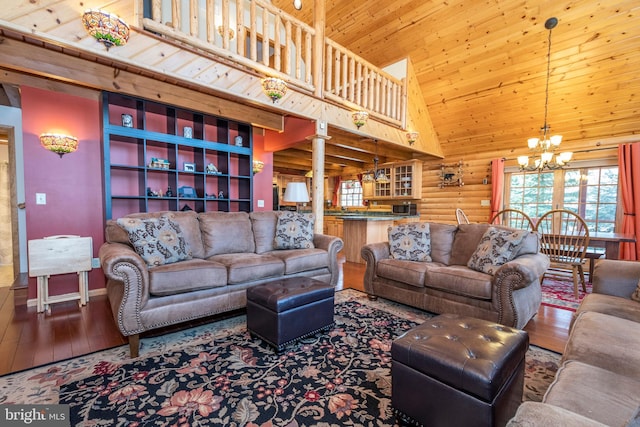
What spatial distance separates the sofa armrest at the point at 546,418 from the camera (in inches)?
25.1

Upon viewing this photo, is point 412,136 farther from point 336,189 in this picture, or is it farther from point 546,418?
point 546,418

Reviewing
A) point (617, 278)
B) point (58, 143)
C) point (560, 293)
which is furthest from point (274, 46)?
point (560, 293)

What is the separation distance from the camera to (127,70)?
3.02 metres

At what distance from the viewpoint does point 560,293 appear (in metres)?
3.49

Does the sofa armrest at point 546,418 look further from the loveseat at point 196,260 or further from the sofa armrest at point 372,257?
the sofa armrest at point 372,257

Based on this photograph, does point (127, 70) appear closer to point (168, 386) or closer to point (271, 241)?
point (271, 241)

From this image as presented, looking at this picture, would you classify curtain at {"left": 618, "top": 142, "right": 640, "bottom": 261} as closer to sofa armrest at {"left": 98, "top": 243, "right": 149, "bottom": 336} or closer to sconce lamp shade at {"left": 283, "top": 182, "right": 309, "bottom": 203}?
sconce lamp shade at {"left": 283, "top": 182, "right": 309, "bottom": 203}

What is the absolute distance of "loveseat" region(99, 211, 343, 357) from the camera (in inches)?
78.2

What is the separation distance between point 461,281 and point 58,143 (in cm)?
423

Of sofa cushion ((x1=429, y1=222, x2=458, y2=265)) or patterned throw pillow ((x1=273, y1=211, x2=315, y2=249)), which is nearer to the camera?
sofa cushion ((x1=429, y1=222, x2=458, y2=265))

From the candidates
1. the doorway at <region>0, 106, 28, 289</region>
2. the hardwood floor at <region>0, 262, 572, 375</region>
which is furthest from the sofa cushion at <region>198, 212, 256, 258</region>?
the doorway at <region>0, 106, 28, 289</region>

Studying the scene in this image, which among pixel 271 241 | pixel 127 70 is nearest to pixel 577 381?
pixel 271 241

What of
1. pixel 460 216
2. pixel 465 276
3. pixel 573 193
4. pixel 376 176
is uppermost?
pixel 376 176

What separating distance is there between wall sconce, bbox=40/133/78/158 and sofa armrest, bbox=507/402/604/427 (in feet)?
13.4
